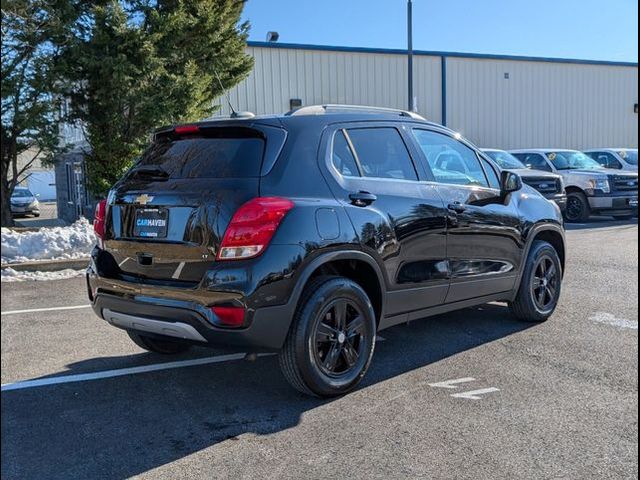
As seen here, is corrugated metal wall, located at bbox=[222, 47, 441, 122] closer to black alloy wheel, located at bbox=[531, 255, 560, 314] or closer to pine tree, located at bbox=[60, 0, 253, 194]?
pine tree, located at bbox=[60, 0, 253, 194]

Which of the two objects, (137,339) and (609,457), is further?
(137,339)

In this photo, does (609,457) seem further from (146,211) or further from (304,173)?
(146,211)

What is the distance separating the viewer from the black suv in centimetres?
366

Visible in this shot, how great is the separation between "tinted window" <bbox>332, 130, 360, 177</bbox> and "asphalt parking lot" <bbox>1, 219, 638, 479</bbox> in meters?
1.48

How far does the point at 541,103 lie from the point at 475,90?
3.80 metres

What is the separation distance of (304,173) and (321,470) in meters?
1.74

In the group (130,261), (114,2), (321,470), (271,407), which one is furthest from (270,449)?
(114,2)

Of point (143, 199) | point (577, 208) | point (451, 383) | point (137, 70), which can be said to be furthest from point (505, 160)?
point (143, 199)

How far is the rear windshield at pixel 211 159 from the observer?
12.6ft

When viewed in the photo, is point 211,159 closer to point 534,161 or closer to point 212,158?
point 212,158

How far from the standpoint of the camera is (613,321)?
608 centimetres

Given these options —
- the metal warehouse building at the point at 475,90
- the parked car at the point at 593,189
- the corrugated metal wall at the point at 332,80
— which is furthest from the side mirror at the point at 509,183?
the corrugated metal wall at the point at 332,80

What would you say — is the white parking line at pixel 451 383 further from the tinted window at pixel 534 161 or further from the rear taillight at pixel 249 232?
the tinted window at pixel 534 161

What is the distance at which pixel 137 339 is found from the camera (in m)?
4.95
